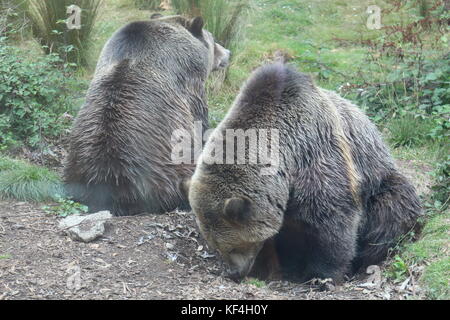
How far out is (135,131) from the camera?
282 inches

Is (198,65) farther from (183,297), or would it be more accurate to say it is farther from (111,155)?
(183,297)

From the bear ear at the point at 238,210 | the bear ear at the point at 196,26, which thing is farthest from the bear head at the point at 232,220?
the bear ear at the point at 196,26

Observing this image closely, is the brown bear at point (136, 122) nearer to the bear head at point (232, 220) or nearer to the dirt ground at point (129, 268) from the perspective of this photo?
the dirt ground at point (129, 268)

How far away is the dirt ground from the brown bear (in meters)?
0.35

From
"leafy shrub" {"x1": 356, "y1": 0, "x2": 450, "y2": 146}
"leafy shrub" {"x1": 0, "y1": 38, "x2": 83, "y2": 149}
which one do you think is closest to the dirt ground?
"leafy shrub" {"x1": 0, "y1": 38, "x2": 83, "y2": 149}

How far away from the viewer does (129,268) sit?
5930 mm

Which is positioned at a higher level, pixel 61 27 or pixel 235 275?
pixel 61 27

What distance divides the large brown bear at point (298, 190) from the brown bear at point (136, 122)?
1245 millimetres

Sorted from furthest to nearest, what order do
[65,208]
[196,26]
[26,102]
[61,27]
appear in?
[61,27] → [26,102] → [196,26] → [65,208]

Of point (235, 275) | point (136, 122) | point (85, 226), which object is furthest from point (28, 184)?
point (235, 275)

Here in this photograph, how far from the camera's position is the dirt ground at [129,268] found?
548 centimetres

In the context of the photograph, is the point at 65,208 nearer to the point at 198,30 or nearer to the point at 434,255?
the point at 198,30

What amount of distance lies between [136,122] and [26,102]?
219cm
